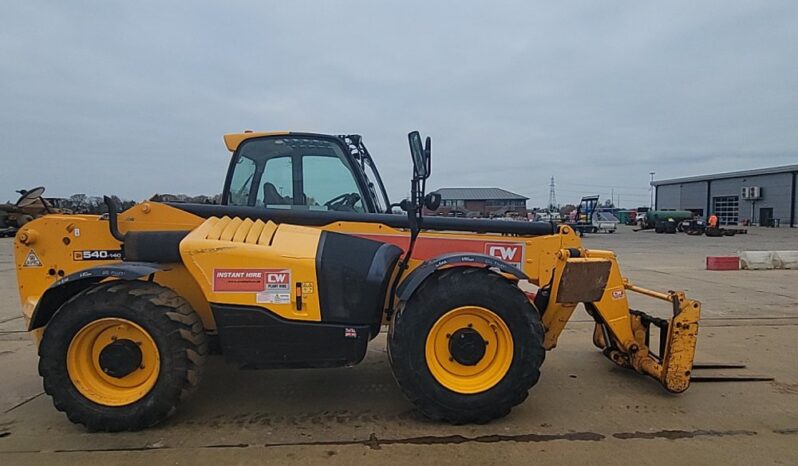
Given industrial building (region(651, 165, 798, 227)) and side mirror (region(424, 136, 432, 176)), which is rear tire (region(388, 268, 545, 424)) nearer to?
side mirror (region(424, 136, 432, 176))

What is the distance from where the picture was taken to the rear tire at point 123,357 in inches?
141

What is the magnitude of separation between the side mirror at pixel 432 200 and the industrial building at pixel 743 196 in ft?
186

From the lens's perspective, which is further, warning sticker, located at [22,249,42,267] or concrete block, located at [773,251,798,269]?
concrete block, located at [773,251,798,269]

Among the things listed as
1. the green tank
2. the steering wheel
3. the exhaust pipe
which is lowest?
the green tank

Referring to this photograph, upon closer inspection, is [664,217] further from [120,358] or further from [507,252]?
[120,358]

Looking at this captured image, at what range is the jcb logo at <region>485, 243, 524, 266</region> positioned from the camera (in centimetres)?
433

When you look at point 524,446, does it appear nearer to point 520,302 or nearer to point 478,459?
point 478,459

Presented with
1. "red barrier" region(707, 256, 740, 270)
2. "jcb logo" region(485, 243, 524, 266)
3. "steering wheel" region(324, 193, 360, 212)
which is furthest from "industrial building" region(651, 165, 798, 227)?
"steering wheel" region(324, 193, 360, 212)

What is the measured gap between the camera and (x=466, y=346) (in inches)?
149

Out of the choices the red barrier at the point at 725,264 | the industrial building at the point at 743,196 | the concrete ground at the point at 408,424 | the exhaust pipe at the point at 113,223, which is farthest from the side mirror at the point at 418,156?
the industrial building at the point at 743,196

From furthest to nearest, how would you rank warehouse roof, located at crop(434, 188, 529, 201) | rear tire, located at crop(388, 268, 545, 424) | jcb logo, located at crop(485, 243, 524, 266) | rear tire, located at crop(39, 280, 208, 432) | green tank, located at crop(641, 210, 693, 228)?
warehouse roof, located at crop(434, 188, 529, 201)
green tank, located at crop(641, 210, 693, 228)
jcb logo, located at crop(485, 243, 524, 266)
rear tire, located at crop(388, 268, 545, 424)
rear tire, located at crop(39, 280, 208, 432)

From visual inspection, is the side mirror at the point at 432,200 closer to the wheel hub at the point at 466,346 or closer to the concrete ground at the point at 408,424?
the wheel hub at the point at 466,346

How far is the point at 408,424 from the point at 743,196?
2477 inches

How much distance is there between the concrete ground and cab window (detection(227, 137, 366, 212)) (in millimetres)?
1606
